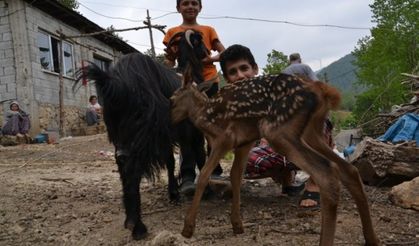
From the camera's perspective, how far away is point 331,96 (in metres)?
2.91

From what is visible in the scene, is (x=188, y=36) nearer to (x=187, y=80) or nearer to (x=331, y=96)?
(x=187, y=80)

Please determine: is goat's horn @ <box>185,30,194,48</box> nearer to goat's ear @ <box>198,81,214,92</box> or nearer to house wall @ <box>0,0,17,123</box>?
goat's ear @ <box>198,81,214,92</box>

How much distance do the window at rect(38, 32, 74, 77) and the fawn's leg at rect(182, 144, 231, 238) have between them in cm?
1275

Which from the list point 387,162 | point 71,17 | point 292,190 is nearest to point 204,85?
point 292,190

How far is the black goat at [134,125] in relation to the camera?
10.4 ft

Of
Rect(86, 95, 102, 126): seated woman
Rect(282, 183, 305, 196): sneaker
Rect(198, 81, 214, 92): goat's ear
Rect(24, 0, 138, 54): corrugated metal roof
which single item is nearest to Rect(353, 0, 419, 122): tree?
Rect(24, 0, 138, 54): corrugated metal roof

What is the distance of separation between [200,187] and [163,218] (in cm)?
94

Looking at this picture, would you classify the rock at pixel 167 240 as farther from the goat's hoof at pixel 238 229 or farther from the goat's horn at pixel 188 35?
the goat's horn at pixel 188 35

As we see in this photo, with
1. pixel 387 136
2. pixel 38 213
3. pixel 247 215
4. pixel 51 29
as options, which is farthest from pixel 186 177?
pixel 51 29

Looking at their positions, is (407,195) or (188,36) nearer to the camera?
(407,195)

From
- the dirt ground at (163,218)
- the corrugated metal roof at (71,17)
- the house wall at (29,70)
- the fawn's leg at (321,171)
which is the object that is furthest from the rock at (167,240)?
the corrugated metal roof at (71,17)

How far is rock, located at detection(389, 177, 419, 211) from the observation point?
3.79 meters

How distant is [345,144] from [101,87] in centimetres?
800

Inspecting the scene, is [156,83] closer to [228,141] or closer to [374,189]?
[228,141]
